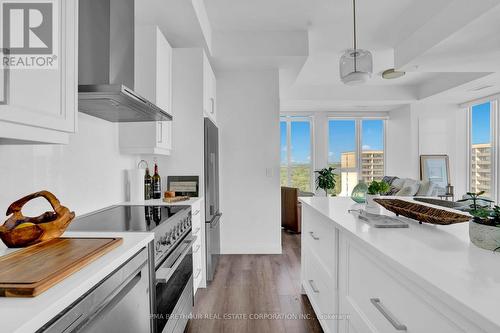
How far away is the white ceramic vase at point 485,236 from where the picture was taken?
0.95 m

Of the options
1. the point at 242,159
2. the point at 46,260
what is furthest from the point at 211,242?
the point at 46,260

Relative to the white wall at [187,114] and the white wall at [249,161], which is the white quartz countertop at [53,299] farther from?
the white wall at [249,161]

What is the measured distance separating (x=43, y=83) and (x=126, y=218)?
945 mm

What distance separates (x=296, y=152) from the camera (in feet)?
22.0

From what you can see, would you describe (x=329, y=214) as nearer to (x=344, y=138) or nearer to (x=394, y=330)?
(x=394, y=330)

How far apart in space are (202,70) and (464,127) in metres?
6.11

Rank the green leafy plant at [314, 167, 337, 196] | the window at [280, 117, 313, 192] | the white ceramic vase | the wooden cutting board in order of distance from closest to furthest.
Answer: the wooden cutting board → the white ceramic vase → the green leafy plant at [314, 167, 337, 196] → the window at [280, 117, 313, 192]

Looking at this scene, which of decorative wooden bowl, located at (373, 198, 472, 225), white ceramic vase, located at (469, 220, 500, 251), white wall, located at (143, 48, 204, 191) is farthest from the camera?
white wall, located at (143, 48, 204, 191)

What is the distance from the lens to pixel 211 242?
2.92 m

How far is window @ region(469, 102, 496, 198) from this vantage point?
5.39 m

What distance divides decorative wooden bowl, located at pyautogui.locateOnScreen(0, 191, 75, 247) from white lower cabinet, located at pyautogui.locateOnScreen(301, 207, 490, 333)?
1.25m

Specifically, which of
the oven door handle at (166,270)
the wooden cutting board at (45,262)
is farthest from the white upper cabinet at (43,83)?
the oven door handle at (166,270)

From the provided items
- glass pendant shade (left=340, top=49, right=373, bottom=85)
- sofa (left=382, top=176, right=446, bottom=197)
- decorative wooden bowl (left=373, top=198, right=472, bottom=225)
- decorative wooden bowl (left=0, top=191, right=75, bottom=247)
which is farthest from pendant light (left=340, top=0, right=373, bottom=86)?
sofa (left=382, top=176, right=446, bottom=197)

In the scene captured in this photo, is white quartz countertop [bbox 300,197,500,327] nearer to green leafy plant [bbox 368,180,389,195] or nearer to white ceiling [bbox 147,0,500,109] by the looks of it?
green leafy plant [bbox 368,180,389,195]
